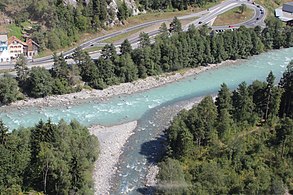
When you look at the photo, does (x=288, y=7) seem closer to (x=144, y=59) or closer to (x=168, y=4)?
(x=168, y=4)

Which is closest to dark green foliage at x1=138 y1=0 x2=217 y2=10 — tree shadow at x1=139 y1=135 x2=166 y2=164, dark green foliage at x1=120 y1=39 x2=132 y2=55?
dark green foliage at x1=120 y1=39 x2=132 y2=55

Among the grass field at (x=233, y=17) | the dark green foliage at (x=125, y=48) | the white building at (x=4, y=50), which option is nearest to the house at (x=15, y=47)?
the white building at (x=4, y=50)

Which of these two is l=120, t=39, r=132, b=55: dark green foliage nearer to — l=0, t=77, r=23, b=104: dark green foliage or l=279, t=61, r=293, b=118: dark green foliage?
l=0, t=77, r=23, b=104: dark green foliage

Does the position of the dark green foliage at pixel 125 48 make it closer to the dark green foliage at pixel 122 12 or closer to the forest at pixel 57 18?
the forest at pixel 57 18

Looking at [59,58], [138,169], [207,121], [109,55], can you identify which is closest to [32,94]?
[59,58]

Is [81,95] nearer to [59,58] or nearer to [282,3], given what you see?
[59,58]

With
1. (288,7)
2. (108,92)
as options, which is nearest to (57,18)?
(108,92)
